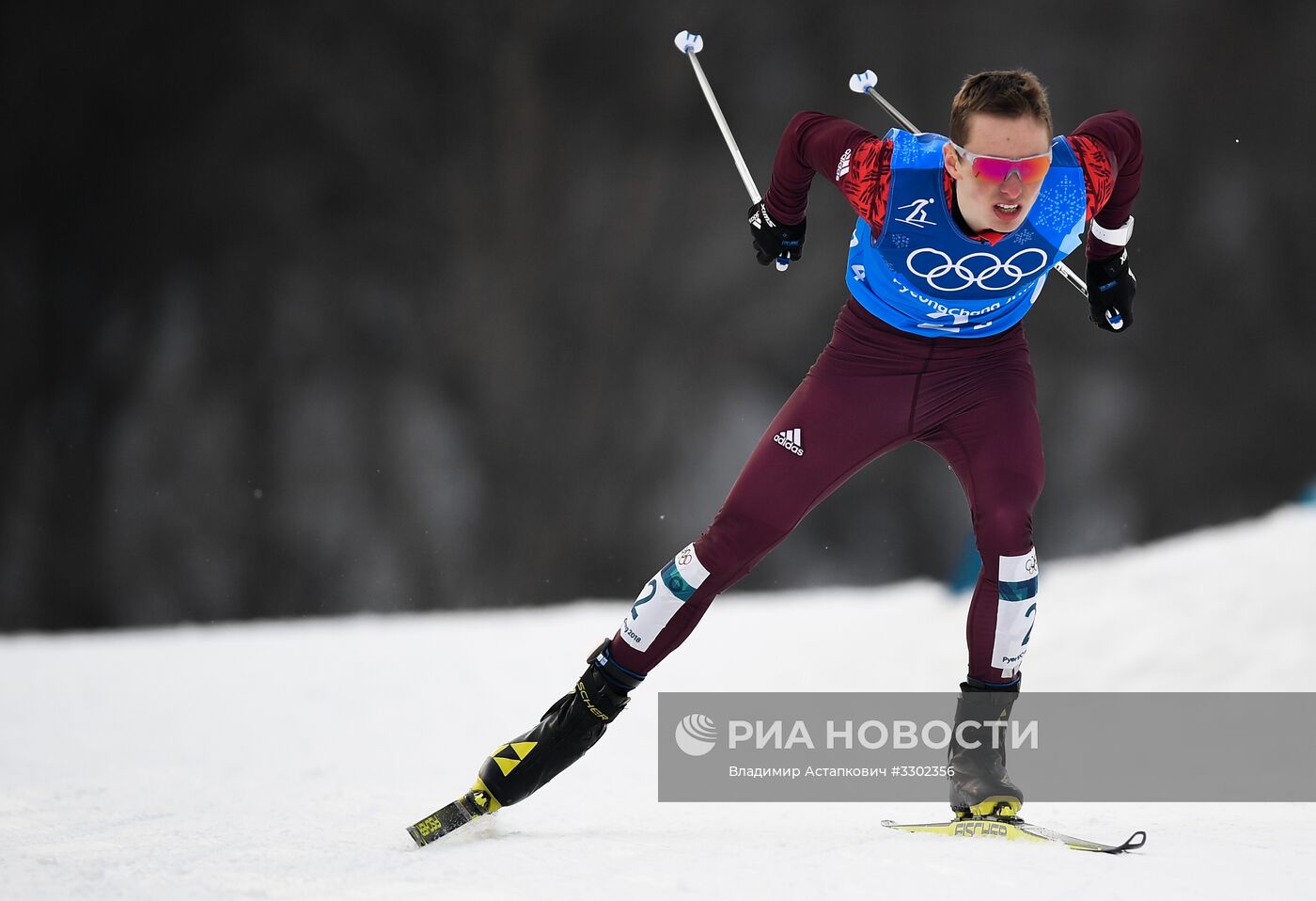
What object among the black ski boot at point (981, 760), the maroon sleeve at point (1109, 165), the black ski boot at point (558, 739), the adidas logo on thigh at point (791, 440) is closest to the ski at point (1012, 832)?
the black ski boot at point (981, 760)

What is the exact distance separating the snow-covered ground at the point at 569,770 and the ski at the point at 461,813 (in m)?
0.03

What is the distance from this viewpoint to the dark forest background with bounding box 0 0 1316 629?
242 inches

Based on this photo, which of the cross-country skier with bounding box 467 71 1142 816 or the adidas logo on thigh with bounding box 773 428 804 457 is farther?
the adidas logo on thigh with bounding box 773 428 804 457

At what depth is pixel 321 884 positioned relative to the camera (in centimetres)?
196

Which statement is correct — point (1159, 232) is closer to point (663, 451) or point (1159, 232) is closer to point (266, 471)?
point (663, 451)

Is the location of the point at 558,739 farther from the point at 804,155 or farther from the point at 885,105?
the point at 885,105

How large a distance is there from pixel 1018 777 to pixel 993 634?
1482 millimetres

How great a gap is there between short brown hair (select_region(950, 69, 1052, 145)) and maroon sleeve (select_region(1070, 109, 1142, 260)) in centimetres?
18

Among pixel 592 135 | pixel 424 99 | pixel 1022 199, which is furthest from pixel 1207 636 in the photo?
pixel 424 99

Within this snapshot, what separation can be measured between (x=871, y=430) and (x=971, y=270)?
346 millimetres

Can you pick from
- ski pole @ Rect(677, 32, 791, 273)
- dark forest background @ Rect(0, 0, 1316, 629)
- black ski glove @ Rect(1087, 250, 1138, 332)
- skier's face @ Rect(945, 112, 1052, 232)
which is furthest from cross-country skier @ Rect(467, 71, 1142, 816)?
dark forest background @ Rect(0, 0, 1316, 629)

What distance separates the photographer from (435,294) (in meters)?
6.64

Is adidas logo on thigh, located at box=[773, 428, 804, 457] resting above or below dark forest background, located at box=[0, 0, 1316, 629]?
below

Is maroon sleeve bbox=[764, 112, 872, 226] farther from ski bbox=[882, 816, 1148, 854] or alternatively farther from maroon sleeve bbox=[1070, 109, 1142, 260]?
ski bbox=[882, 816, 1148, 854]
